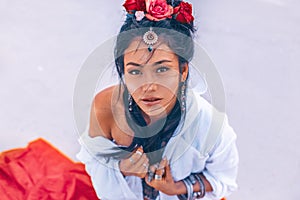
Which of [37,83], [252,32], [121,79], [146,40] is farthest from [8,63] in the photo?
[252,32]

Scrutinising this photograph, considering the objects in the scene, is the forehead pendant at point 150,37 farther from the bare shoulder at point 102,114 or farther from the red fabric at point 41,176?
the red fabric at point 41,176

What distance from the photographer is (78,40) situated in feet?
6.22

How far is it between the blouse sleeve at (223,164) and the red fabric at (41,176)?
0.39 meters

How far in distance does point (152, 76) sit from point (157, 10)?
7.0 inches

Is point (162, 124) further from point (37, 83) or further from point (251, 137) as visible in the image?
point (37, 83)

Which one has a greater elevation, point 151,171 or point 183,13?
point 183,13

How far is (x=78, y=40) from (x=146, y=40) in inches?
20.8

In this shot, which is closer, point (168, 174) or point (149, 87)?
point (149, 87)

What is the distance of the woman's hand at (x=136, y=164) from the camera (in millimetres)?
1588

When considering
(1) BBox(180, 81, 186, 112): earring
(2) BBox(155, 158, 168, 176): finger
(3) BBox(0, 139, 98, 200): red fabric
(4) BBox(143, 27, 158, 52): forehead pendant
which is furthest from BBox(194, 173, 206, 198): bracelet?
(4) BBox(143, 27, 158, 52): forehead pendant

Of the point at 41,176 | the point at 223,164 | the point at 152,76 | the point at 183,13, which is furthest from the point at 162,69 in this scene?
the point at 41,176

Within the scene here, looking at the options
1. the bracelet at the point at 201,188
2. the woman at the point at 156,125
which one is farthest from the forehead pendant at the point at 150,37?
the bracelet at the point at 201,188

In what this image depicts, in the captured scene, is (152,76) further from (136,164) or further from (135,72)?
(136,164)

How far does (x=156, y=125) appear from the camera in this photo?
5.20 feet
